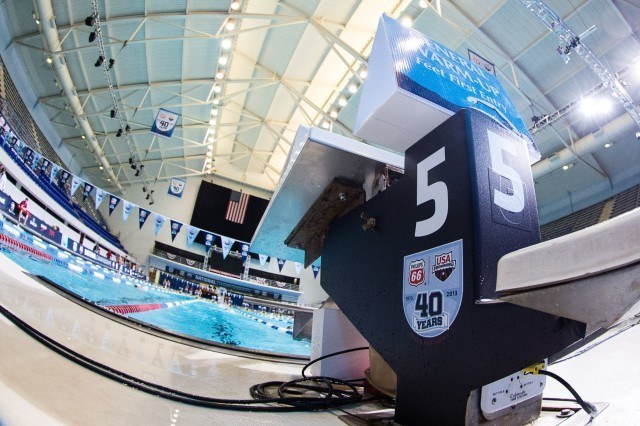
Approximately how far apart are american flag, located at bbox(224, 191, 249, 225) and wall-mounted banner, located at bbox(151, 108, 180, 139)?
12681 mm

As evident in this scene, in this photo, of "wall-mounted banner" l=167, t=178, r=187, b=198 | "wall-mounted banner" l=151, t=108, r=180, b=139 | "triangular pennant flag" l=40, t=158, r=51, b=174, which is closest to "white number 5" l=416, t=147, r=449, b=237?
"wall-mounted banner" l=151, t=108, r=180, b=139

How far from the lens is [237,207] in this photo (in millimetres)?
23766

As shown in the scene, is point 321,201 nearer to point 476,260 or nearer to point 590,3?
point 476,260

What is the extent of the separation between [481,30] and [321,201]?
32.1 feet

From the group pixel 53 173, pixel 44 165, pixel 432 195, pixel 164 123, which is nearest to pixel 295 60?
pixel 164 123

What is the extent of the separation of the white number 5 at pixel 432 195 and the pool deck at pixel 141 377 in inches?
24.2

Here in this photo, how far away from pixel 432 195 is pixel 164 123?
12085 millimetres

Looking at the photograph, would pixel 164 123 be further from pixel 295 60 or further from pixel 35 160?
pixel 295 60

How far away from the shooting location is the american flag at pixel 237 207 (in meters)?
23.8

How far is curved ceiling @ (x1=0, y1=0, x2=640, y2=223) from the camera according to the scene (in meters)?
8.70

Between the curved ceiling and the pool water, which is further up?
the curved ceiling

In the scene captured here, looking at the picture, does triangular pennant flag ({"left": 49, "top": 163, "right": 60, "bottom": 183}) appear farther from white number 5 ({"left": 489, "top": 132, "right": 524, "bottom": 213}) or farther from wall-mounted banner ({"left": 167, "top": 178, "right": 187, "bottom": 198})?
white number 5 ({"left": 489, "top": 132, "right": 524, "bottom": 213})

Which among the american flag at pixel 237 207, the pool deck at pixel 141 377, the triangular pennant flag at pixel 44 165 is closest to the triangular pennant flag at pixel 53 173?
the triangular pennant flag at pixel 44 165

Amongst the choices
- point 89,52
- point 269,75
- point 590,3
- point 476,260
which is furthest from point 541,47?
point 89,52
